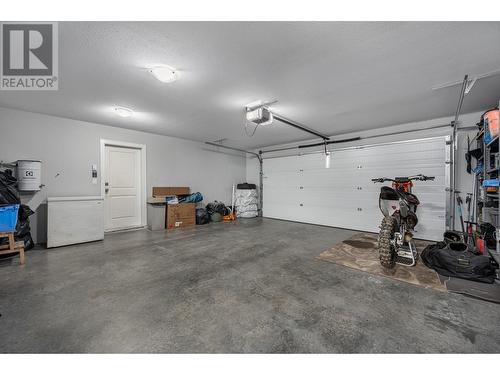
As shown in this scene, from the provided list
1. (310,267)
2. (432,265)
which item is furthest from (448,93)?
(310,267)

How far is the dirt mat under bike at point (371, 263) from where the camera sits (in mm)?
2271

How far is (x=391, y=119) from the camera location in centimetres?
416

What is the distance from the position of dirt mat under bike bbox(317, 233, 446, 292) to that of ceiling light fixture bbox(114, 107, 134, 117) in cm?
425

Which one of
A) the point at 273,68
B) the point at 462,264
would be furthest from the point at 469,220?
the point at 273,68

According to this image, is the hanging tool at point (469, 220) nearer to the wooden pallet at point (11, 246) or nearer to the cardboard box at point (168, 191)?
the cardboard box at point (168, 191)

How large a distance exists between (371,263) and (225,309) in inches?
87.0

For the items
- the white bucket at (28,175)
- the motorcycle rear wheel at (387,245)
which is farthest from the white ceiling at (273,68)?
the motorcycle rear wheel at (387,245)

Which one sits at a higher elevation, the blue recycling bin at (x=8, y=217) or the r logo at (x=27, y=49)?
the r logo at (x=27, y=49)

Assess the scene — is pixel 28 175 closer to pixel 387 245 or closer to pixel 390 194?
pixel 387 245

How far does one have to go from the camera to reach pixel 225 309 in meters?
1.74

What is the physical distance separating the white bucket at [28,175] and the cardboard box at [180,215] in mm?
→ 2443

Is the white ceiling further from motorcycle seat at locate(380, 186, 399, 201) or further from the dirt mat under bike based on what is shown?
the dirt mat under bike

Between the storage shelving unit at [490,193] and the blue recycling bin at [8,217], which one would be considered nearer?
the storage shelving unit at [490,193]

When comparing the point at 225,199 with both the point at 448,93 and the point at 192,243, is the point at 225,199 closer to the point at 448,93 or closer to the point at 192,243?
the point at 192,243
